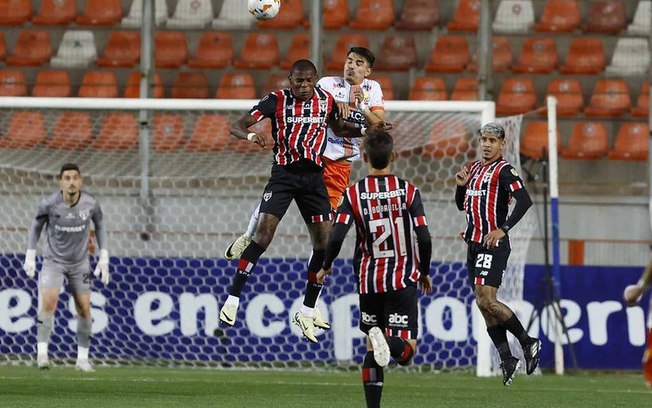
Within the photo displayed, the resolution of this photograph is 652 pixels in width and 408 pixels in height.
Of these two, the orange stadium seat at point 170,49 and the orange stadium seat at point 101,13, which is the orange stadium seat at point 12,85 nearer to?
the orange stadium seat at point 101,13

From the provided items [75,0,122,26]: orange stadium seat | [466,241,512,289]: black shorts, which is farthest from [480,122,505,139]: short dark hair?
[75,0,122,26]: orange stadium seat

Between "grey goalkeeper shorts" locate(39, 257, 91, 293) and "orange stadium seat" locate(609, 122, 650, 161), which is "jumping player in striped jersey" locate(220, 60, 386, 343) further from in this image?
"orange stadium seat" locate(609, 122, 650, 161)

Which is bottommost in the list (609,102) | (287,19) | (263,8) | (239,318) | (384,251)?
(239,318)

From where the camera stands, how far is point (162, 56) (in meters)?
18.3

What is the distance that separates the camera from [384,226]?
7809 millimetres

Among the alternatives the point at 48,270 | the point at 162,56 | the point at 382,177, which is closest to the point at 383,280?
the point at 382,177

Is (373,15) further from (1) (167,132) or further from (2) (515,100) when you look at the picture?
(1) (167,132)

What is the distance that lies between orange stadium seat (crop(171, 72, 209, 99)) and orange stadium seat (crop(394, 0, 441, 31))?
3160 millimetres

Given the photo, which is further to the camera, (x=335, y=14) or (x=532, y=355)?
(x=335, y=14)

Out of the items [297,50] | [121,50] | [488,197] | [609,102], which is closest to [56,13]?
[121,50]

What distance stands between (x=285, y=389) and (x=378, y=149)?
416 centimetres

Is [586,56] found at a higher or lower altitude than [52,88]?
higher

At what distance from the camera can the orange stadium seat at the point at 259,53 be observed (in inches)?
715

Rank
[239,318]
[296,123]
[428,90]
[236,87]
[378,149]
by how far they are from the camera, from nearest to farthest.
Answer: [378,149] < [296,123] < [239,318] < [428,90] < [236,87]
